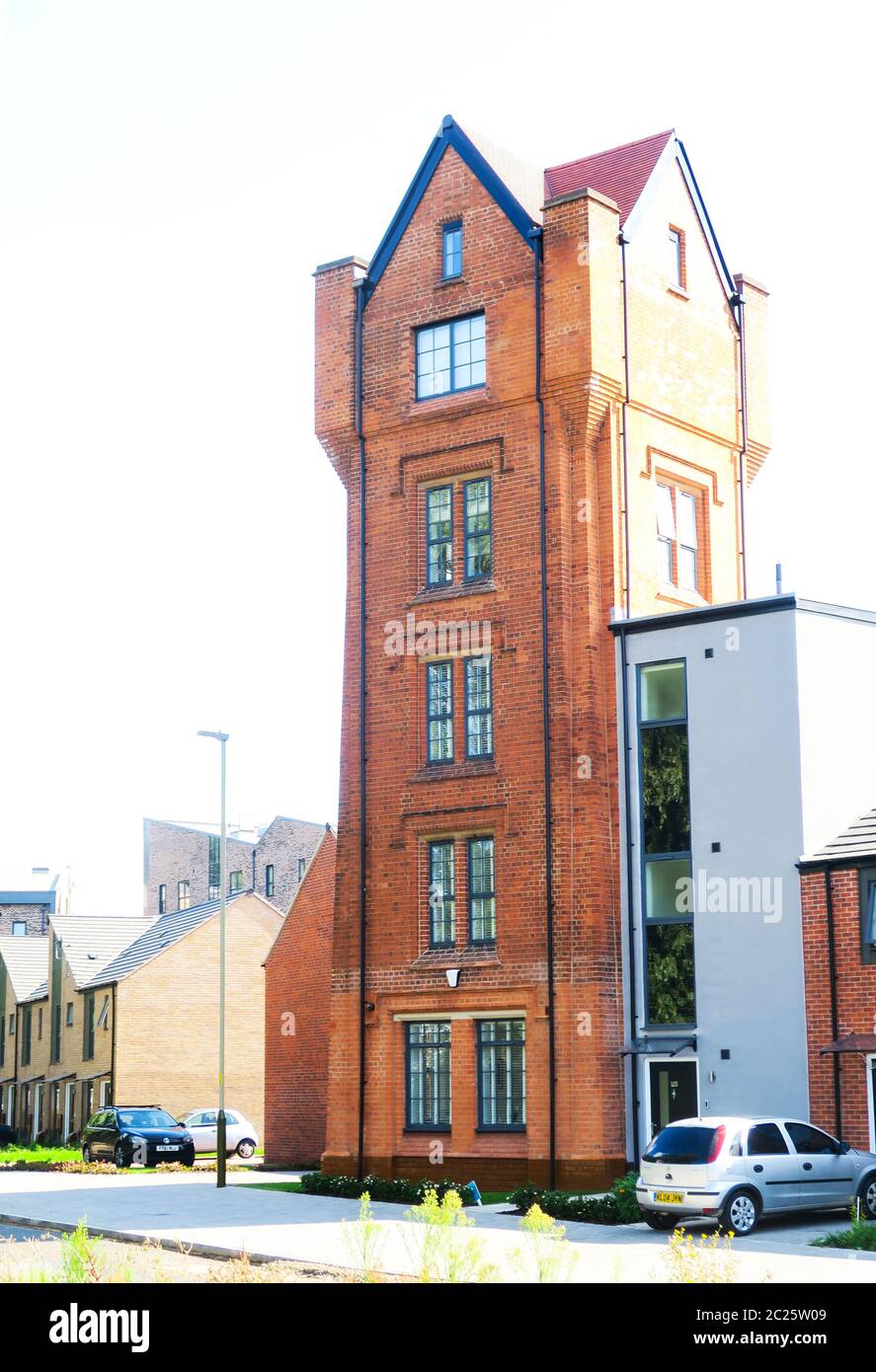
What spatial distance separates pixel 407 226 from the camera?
35594 mm

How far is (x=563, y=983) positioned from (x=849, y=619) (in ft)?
27.1

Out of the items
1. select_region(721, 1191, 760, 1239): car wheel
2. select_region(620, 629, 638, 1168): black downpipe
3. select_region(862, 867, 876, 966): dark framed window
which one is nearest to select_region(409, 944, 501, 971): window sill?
select_region(620, 629, 638, 1168): black downpipe

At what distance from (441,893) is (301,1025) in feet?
32.7

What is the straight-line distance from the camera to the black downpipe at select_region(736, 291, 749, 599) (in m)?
36.6

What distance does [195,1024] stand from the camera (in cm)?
5725

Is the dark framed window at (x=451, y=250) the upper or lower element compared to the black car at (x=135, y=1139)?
upper

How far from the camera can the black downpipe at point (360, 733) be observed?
109 ft

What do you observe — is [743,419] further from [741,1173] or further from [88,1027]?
[88,1027]

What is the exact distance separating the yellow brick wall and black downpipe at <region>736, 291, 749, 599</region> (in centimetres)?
2749

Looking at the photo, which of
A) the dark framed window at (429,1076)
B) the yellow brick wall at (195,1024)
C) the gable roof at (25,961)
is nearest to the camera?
the dark framed window at (429,1076)

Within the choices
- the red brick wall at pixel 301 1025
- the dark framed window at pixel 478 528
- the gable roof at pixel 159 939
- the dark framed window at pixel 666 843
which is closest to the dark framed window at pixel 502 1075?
the dark framed window at pixel 666 843

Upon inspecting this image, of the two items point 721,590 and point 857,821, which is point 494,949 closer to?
point 857,821

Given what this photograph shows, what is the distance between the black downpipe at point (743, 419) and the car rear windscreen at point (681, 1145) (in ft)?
50.1

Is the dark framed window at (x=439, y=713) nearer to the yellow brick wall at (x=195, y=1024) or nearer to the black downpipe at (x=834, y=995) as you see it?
the black downpipe at (x=834, y=995)
